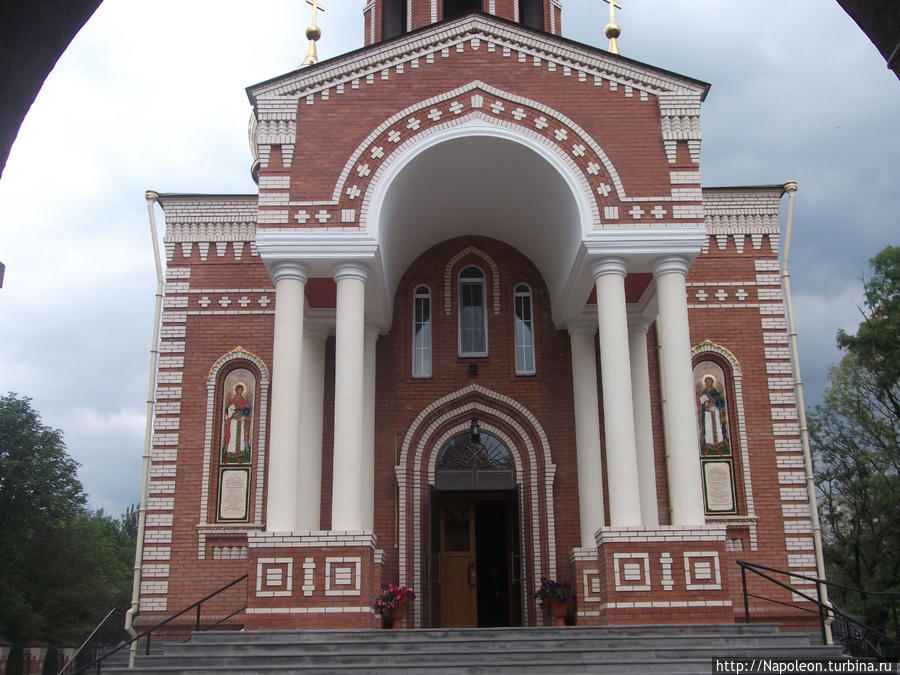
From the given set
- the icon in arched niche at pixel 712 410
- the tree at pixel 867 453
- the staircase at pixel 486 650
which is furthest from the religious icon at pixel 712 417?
the tree at pixel 867 453

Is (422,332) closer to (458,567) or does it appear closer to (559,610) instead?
(458,567)

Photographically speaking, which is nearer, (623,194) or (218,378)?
(623,194)

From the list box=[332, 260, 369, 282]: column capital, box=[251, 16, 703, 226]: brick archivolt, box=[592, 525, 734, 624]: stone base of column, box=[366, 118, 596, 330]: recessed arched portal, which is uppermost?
box=[251, 16, 703, 226]: brick archivolt

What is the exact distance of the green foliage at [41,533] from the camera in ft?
105

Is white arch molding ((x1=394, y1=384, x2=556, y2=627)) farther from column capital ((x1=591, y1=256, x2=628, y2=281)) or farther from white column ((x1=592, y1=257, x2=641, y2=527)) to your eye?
column capital ((x1=591, y1=256, x2=628, y2=281))

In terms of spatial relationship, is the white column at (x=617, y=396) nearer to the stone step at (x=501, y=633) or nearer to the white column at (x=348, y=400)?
the stone step at (x=501, y=633)

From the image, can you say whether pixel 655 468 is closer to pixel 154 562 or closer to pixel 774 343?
pixel 774 343

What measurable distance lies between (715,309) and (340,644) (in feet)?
28.4

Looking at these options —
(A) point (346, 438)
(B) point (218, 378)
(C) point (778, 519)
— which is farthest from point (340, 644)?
(C) point (778, 519)

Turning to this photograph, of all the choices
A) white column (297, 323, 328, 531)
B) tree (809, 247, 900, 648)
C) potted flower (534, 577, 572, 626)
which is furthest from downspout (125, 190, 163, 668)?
tree (809, 247, 900, 648)

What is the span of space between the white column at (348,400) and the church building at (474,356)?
0.03 metres

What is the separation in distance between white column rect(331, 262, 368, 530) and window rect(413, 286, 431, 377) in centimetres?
294

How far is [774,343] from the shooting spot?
14.9 meters

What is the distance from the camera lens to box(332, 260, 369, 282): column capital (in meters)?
12.2
